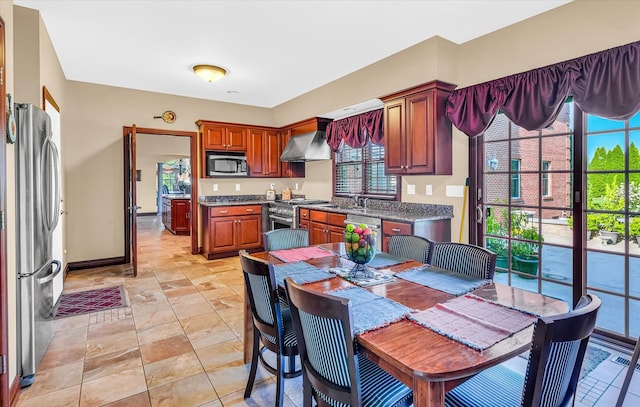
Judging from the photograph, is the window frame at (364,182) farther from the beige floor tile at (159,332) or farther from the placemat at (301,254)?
the beige floor tile at (159,332)

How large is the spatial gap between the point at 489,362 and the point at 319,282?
0.93 meters

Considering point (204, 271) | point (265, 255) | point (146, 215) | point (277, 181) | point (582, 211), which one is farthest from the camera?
point (146, 215)

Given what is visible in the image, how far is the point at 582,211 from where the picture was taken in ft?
9.14

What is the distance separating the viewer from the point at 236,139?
19.7ft


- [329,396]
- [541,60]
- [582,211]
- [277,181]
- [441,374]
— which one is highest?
[541,60]

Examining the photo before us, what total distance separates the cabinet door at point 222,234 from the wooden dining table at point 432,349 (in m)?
4.28

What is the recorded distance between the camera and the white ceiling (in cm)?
285

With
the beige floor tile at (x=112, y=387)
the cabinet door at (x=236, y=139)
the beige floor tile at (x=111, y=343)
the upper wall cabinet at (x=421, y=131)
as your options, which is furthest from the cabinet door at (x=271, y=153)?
the beige floor tile at (x=112, y=387)

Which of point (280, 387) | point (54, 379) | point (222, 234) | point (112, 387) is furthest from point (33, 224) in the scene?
point (222, 234)

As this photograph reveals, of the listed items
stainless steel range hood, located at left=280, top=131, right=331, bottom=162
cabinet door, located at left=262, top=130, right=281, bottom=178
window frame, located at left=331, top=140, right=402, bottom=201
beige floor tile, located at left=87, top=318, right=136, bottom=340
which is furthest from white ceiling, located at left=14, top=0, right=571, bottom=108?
beige floor tile, located at left=87, top=318, right=136, bottom=340

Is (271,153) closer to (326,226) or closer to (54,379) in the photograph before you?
(326,226)

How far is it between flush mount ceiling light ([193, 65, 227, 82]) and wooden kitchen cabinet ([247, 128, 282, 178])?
5.85 ft

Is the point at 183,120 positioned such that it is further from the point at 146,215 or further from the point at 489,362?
the point at 146,215

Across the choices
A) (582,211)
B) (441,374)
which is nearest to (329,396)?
(441,374)
